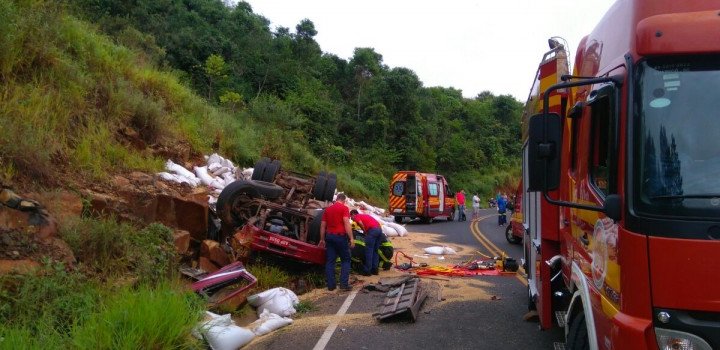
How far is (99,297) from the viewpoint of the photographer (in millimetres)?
6391

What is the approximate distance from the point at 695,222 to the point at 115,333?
4.62 meters

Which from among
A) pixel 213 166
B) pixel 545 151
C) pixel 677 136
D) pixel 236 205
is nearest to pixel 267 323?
Answer: pixel 236 205

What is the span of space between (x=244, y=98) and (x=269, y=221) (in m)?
24.5

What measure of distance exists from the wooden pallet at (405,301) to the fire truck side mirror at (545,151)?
4.32 m

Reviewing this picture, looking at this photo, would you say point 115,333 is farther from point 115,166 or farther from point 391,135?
point 391,135

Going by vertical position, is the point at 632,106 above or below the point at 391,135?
Answer: below

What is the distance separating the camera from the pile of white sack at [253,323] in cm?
593

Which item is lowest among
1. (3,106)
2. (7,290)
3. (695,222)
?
(7,290)

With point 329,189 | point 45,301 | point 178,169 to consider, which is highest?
point 178,169

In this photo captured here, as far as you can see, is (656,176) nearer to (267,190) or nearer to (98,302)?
(98,302)

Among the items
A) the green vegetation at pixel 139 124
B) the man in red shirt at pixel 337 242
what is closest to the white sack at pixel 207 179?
the green vegetation at pixel 139 124

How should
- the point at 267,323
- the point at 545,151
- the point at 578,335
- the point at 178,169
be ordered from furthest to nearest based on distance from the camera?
the point at 178,169, the point at 267,323, the point at 578,335, the point at 545,151

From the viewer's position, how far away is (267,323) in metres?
6.99

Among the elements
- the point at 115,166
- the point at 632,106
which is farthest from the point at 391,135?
the point at 632,106
